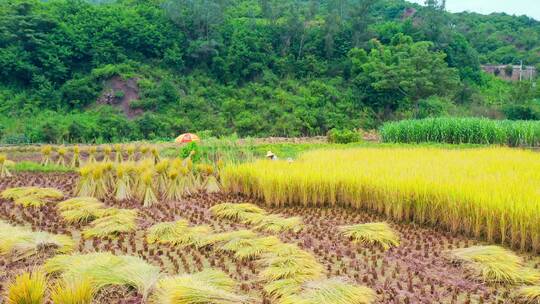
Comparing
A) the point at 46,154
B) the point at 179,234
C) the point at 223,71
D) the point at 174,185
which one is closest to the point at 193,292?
the point at 179,234

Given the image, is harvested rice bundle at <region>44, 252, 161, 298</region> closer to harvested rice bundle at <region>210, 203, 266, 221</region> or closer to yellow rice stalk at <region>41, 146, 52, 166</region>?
harvested rice bundle at <region>210, 203, 266, 221</region>

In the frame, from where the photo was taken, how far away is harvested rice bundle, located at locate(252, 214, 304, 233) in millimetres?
5923

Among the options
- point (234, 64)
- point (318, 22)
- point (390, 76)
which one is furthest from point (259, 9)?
point (390, 76)

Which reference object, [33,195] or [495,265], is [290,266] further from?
[33,195]

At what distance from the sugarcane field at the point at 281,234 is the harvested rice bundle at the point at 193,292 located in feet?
0.04

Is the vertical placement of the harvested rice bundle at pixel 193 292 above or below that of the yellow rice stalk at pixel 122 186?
above

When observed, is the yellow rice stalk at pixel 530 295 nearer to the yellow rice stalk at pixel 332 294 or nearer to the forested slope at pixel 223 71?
the yellow rice stalk at pixel 332 294

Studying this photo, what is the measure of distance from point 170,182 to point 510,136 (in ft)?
37.1

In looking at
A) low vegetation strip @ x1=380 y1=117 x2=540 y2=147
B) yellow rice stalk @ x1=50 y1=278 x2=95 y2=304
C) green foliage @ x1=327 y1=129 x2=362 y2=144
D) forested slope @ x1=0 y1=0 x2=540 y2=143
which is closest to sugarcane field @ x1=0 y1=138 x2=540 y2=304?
yellow rice stalk @ x1=50 y1=278 x2=95 y2=304

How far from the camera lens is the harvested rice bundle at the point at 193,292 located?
362 cm

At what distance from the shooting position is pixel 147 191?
24.3 ft

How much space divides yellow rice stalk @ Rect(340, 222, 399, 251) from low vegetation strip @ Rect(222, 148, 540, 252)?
889 millimetres

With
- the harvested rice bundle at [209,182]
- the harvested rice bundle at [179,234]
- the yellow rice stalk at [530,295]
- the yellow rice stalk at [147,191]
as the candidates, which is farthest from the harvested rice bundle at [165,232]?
the yellow rice stalk at [530,295]

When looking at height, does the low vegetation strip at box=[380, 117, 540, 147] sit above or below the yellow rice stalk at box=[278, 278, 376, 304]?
below
